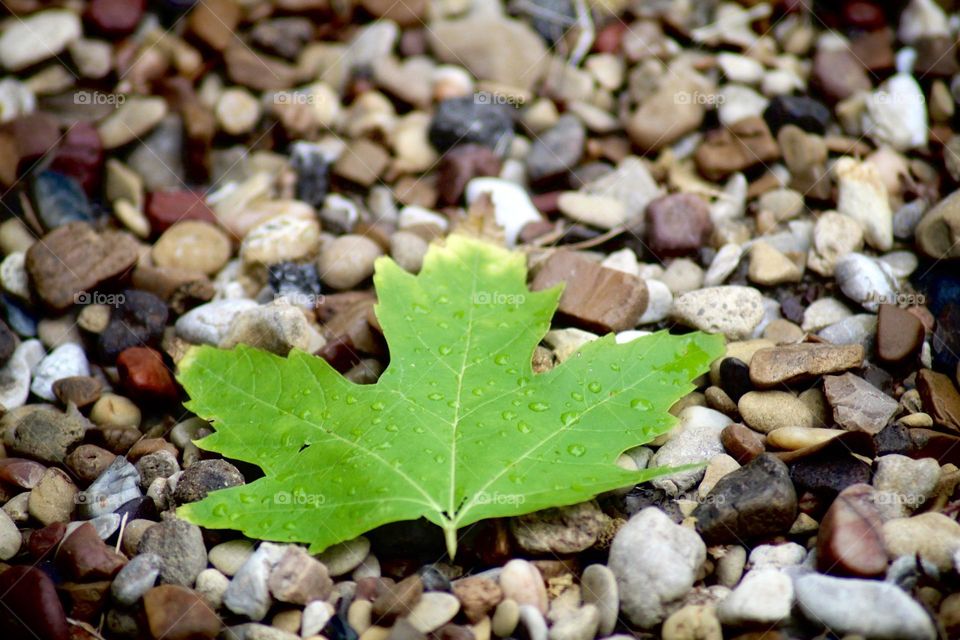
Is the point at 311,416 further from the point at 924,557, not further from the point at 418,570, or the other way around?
the point at 924,557

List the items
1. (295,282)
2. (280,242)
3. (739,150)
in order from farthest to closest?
1. (739,150)
2. (280,242)
3. (295,282)

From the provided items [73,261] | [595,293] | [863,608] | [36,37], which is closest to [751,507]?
[863,608]

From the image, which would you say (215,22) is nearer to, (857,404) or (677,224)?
(677,224)

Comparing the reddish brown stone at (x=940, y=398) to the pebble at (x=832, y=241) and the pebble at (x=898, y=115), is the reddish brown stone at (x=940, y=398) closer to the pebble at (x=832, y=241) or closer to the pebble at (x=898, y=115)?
the pebble at (x=832, y=241)

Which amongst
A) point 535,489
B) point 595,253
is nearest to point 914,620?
point 535,489

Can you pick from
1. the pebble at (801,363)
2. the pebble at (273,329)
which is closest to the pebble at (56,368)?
the pebble at (273,329)
